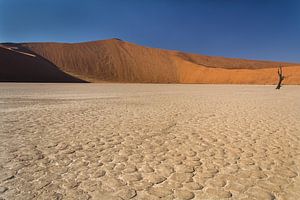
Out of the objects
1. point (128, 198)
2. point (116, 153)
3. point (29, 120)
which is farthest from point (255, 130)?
point (29, 120)

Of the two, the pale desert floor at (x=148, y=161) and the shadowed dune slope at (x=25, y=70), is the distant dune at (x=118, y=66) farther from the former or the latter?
the pale desert floor at (x=148, y=161)

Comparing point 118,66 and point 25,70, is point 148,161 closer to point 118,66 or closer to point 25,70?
point 25,70

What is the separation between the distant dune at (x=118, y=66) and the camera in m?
53.8

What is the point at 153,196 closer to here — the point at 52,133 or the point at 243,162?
the point at 243,162

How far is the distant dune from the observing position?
5378 cm

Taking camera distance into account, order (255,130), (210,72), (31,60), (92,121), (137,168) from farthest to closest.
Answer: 1. (210,72)
2. (31,60)
3. (92,121)
4. (255,130)
5. (137,168)

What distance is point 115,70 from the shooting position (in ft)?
225

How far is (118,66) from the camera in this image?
232ft

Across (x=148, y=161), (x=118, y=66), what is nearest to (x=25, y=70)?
(x=118, y=66)

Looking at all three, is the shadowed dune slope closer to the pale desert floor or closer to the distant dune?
the distant dune

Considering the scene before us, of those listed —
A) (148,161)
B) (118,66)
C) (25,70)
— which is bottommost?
(148,161)

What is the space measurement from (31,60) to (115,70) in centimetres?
1848

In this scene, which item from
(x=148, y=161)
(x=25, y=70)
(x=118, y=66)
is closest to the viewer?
(x=148, y=161)

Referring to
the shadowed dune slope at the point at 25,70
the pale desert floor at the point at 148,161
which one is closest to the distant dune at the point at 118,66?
the shadowed dune slope at the point at 25,70
